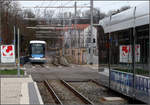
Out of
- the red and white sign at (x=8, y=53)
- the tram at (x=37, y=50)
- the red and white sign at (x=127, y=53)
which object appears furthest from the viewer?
the tram at (x=37, y=50)

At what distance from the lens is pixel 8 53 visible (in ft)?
64.3

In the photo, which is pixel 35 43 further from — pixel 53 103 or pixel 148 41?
pixel 148 41

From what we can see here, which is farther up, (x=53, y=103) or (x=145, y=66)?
(x=145, y=66)

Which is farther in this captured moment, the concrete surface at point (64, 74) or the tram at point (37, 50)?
the tram at point (37, 50)

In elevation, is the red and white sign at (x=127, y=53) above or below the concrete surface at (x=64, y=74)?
above

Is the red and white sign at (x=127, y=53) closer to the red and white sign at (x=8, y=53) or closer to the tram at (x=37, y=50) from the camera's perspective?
the red and white sign at (x=8, y=53)

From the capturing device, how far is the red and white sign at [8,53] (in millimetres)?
19475

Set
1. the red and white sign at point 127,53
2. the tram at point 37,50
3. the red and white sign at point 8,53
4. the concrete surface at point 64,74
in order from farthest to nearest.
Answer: the tram at point 37,50
the concrete surface at point 64,74
the red and white sign at point 8,53
the red and white sign at point 127,53

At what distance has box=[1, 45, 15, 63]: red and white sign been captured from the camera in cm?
1948

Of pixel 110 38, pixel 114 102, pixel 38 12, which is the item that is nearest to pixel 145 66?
pixel 114 102

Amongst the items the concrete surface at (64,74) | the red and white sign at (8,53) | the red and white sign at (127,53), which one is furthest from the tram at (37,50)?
the red and white sign at (127,53)

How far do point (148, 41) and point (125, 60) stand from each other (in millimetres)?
1638

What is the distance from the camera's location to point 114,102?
32.7ft

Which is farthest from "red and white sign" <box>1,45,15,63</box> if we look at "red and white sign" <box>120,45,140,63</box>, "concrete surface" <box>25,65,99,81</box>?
"red and white sign" <box>120,45,140,63</box>
